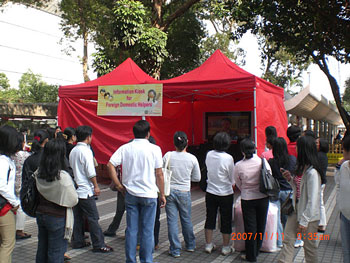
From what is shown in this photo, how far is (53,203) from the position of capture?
3398 mm

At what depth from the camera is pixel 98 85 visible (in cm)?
954

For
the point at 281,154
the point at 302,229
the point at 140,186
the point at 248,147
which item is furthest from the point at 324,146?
the point at 140,186

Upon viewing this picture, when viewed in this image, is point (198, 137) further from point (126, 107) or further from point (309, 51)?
point (309, 51)

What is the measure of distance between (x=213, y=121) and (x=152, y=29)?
13.6ft

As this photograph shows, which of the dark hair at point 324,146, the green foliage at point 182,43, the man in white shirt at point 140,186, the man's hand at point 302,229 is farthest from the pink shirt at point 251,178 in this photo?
the green foliage at point 182,43

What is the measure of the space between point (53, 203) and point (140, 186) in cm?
94

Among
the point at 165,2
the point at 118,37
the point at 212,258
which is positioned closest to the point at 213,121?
the point at 118,37

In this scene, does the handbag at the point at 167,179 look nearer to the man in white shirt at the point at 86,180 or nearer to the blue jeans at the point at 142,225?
the blue jeans at the point at 142,225

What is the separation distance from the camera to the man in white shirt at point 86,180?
457 centimetres

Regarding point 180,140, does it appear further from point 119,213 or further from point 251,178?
point 119,213

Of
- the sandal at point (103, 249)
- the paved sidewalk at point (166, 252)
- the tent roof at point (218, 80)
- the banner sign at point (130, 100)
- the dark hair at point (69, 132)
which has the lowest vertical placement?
the paved sidewalk at point (166, 252)

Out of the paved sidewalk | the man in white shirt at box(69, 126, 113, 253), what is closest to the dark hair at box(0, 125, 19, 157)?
the man in white shirt at box(69, 126, 113, 253)

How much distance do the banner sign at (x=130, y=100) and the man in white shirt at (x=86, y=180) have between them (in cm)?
431
